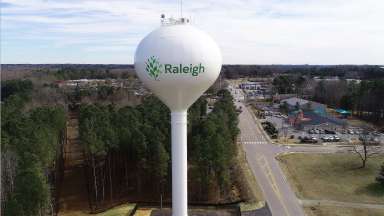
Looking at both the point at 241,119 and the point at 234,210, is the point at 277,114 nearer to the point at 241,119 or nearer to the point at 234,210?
the point at 241,119

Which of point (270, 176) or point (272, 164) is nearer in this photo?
point (270, 176)

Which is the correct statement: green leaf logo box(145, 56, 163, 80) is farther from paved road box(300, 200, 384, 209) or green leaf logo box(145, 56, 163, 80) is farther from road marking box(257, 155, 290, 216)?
paved road box(300, 200, 384, 209)

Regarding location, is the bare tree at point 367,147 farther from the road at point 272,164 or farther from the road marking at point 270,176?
the road marking at point 270,176

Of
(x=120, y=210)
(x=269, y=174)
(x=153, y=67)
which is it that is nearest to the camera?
(x=153, y=67)

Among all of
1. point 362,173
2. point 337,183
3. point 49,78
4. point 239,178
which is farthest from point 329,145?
point 49,78

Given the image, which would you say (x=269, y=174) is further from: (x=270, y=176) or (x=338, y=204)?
(x=338, y=204)

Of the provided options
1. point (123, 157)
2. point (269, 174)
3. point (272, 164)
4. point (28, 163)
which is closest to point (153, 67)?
point (28, 163)

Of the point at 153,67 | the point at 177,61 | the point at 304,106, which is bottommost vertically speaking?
the point at 304,106
